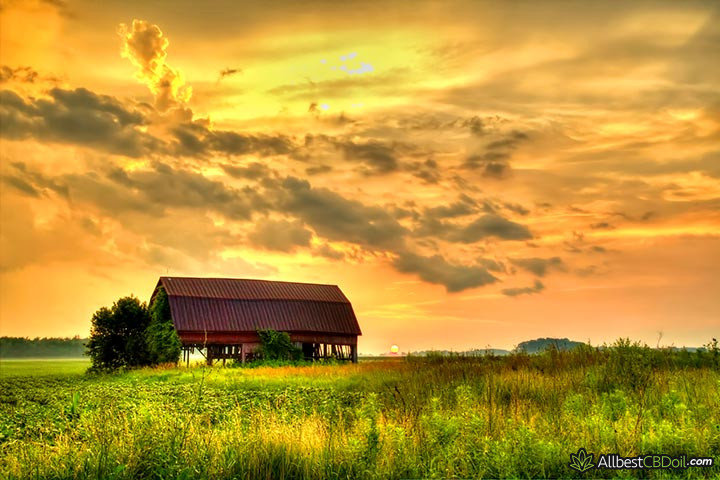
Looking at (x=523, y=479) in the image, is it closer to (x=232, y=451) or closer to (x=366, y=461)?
(x=366, y=461)

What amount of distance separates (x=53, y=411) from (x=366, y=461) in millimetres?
11703

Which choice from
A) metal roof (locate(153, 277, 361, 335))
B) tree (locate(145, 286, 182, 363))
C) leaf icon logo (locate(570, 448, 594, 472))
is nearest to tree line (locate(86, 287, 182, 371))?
tree (locate(145, 286, 182, 363))

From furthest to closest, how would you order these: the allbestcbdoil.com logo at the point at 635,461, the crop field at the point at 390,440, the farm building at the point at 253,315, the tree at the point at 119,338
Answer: the farm building at the point at 253,315 < the tree at the point at 119,338 < the allbestcbdoil.com logo at the point at 635,461 < the crop field at the point at 390,440

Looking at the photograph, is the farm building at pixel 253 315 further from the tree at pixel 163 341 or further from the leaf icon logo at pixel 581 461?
the leaf icon logo at pixel 581 461

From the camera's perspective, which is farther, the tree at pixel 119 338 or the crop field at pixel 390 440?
the tree at pixel 119 338

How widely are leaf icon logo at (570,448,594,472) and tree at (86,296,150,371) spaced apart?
39.9 meters

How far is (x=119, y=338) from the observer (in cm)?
4706

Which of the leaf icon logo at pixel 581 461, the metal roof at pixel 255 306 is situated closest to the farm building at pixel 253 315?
the metal roof at pixel 255 306

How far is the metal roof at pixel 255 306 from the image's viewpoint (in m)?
50.9

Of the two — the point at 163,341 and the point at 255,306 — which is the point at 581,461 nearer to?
the point at 163,341

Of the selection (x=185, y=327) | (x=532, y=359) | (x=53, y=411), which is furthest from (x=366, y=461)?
(x=185, y=327)

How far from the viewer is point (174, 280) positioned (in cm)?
5309

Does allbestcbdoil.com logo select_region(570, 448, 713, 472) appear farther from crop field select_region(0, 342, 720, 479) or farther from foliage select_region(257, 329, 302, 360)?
foliage select_region(257, 329, 302, 360)

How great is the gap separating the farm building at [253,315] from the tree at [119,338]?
114 inches
